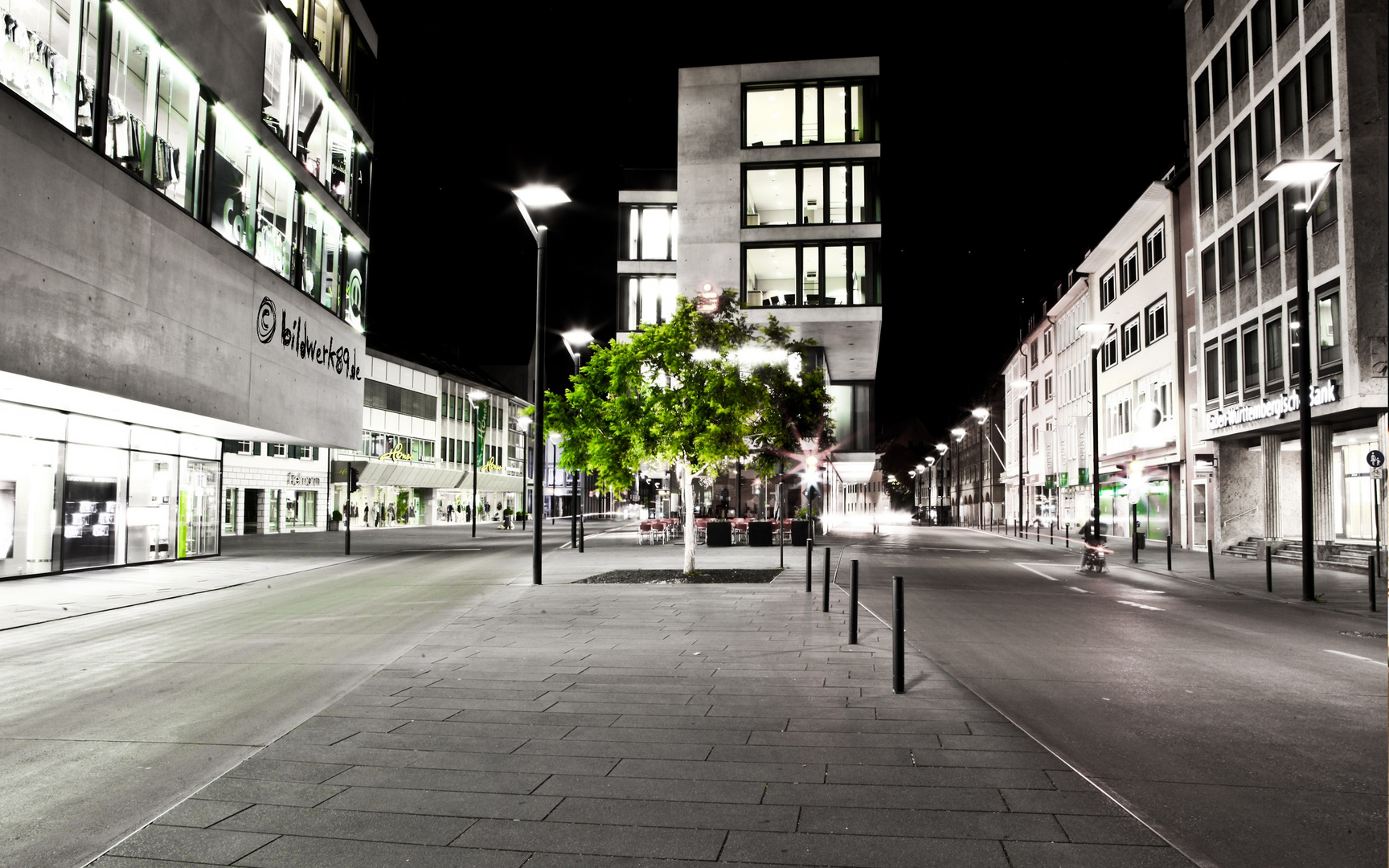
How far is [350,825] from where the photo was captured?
4.69m

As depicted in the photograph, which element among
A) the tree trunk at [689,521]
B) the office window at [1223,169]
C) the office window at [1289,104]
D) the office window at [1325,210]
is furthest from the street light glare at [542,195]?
the office window at [1223,169]

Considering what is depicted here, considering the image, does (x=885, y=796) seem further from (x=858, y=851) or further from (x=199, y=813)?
(x=199, y=813)

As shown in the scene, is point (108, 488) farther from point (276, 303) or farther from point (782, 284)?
point (782, 284)

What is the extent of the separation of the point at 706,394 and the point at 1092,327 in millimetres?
19377

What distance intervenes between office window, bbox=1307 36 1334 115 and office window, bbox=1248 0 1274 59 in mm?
3048

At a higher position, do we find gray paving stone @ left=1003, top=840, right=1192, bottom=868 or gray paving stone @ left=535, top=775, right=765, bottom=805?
gray paving stone @ left=1003, top=840, right=1192, bottom=868

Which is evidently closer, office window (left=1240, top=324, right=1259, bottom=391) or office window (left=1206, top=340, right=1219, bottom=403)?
office window (left=1240, top=324, right=1259, bottom=391)

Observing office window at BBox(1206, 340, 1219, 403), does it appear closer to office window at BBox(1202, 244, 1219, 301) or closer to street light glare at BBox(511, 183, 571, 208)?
office window at BBox(1202, 244, 1219, 301)

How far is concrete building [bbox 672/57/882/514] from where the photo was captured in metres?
43.4

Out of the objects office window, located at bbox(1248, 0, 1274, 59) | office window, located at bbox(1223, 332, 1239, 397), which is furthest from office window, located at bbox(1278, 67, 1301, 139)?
office window, located at bbox(1223, 332, 1239, 397)

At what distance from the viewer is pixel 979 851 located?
168 inches

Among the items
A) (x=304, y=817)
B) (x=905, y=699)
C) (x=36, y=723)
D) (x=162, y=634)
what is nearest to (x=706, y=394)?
(x=162, y=634)

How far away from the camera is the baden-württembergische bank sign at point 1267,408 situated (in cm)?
2616

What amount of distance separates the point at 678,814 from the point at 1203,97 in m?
39.1
